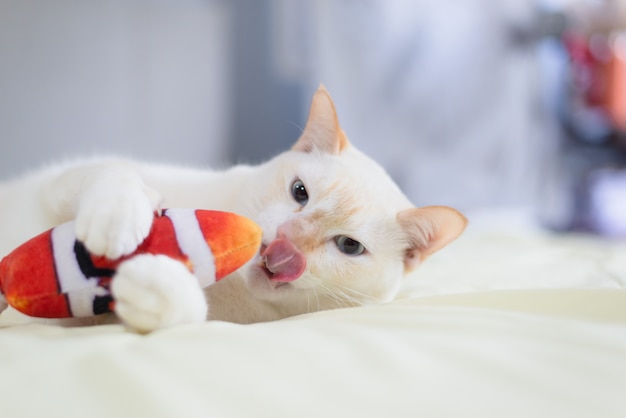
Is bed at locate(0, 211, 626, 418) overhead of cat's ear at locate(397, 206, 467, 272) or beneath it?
beneath

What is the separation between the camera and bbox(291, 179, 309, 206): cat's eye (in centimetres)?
117

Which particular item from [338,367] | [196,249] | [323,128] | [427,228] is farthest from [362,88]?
[338,367]

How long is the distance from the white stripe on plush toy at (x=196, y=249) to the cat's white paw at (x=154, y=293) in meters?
0.03

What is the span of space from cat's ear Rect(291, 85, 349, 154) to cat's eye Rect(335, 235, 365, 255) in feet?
0.74

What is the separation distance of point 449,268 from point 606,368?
3.54ft

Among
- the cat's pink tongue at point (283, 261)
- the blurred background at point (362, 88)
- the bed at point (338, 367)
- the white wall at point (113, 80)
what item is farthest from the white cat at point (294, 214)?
the blurred background at point (362, 88)

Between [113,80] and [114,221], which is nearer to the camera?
[114,221]

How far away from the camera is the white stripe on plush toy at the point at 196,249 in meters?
0.81

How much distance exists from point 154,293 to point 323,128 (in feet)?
→ 2.16

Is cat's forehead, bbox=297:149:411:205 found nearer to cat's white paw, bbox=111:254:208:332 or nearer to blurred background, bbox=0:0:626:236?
cat's white paw, bbox=111:254:208:332

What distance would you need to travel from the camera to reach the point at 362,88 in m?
3.69

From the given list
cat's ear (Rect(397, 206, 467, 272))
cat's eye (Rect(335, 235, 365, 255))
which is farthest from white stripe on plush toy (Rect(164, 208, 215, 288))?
cat's ear (Rect(397, 206, 467, 272))

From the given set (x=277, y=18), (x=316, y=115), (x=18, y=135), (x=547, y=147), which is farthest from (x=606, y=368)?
(x=547, y=147)

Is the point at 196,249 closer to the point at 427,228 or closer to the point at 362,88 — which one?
the point at 427,228
